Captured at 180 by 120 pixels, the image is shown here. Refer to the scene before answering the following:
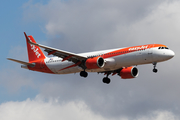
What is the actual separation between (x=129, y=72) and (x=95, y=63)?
8.82 metres

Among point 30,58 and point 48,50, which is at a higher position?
point 30,58

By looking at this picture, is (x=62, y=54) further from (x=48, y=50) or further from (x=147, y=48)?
(x=147, y=48)

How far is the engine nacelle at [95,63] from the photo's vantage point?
55.9 metres

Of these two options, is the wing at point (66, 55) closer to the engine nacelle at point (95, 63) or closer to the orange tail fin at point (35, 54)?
the engine nacelle at point (95, 63)

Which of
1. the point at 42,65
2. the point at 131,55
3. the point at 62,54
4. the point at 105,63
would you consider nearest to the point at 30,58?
the point at 42,65

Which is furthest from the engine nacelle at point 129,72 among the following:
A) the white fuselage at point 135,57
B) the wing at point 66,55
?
the wing at point 66,55

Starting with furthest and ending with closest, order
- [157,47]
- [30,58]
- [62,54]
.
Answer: [30,58] → [62,54] → [157,47]

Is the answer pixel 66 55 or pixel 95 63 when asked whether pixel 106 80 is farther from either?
pixel 66 55

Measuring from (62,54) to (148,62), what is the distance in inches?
539

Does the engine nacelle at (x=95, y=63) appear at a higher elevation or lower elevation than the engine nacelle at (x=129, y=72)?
lower

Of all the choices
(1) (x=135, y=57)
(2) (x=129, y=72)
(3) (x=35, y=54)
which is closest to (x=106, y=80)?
(2) (x=129, y=72)

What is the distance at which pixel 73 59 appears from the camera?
2314 inches

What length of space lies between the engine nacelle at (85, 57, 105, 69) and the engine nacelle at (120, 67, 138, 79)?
738cm

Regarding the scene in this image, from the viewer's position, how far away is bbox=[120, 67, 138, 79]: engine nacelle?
6233cm
